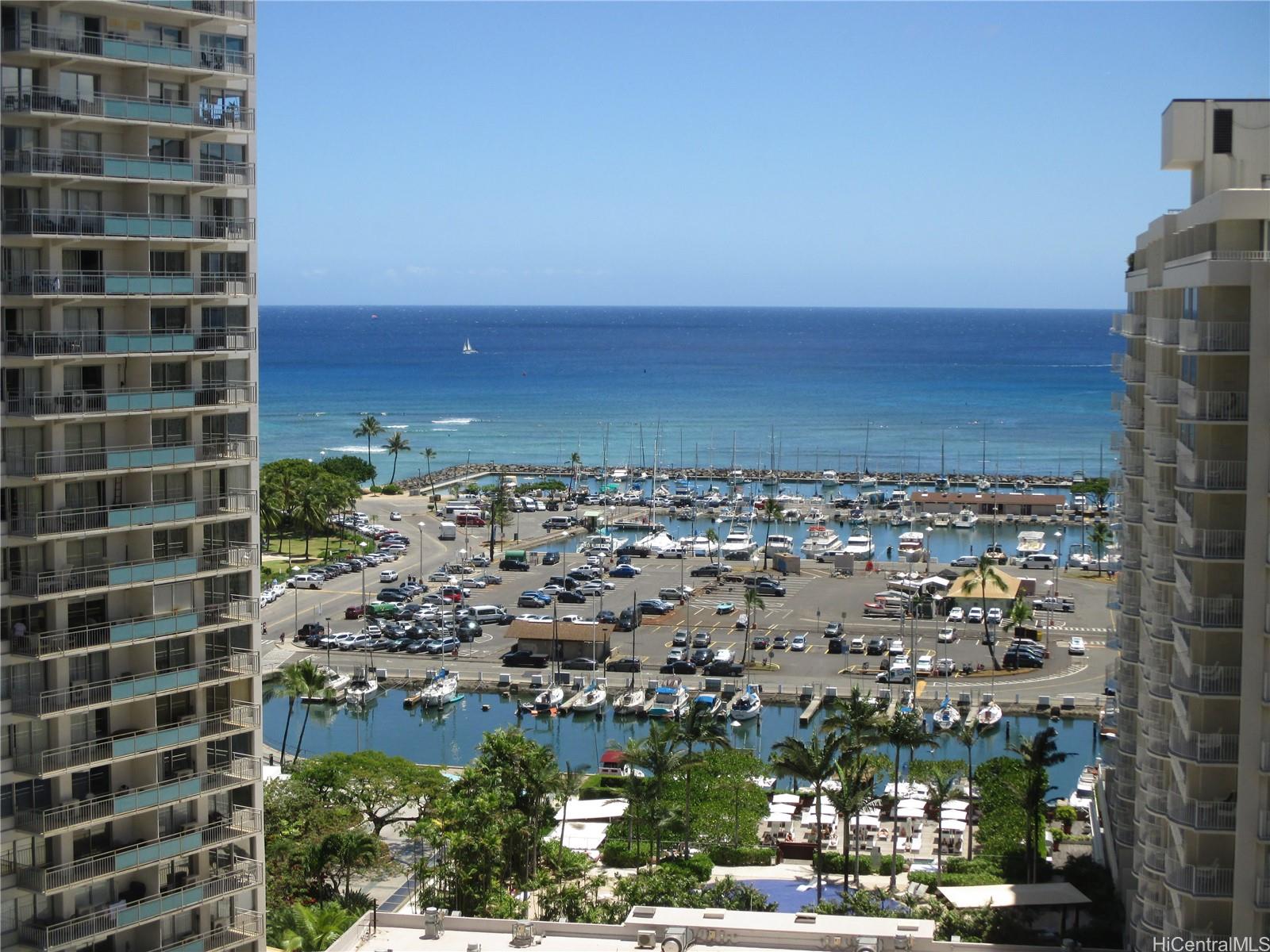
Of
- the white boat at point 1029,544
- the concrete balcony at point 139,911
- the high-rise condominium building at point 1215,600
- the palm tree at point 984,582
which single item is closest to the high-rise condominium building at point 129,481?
the concrete balcony at point 139,911

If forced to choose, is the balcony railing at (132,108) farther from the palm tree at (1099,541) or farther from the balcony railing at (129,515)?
the palm tree at (1099,541)

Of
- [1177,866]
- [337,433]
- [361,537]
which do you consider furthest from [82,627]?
[337,433]

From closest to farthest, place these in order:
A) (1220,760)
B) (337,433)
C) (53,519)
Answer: (1220,760), (53,519), (337,433)

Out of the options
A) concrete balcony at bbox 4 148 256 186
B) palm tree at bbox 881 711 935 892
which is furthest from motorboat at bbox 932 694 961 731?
concrete balcony at bbox 4 148 256 186

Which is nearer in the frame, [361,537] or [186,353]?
[186,353]

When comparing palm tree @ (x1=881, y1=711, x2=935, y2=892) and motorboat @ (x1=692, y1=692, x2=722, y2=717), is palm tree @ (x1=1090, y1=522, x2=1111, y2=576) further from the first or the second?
palm tree @ (x1=881, y1=711, x2=935, y2=892)

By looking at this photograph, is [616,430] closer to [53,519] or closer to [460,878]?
[460,878]
